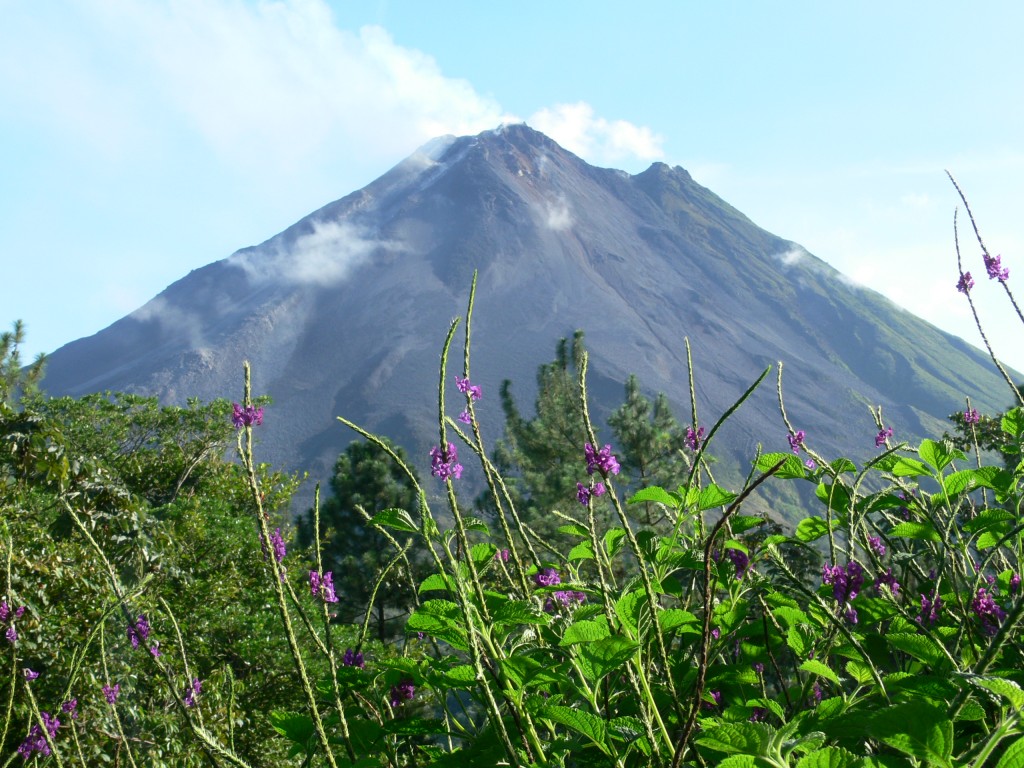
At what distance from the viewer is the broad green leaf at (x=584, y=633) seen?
3.21ft

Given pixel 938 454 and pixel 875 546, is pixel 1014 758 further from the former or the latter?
pixel 875 546

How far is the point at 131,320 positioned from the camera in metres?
167

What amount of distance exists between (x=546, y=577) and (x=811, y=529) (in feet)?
2.13

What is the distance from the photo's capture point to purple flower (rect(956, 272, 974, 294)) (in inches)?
100.0

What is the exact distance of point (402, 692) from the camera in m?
1.81

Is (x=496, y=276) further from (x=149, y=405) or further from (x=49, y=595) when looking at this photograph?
(x=49, y=595)

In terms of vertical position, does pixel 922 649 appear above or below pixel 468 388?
below

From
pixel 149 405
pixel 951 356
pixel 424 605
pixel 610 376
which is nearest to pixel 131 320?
pixel 610 376

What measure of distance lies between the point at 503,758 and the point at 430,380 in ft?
447

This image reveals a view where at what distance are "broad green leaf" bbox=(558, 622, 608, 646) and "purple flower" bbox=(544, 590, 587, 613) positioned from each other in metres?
0.53

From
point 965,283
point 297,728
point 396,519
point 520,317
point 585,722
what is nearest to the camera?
point 585,722

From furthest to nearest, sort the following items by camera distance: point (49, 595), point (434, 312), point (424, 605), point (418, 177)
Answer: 1. point (418, 177)
2. point (434, 312)
3. point (49, 595)
4. point (424, 605)

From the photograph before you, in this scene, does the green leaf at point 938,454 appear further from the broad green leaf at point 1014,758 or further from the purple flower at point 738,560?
the broad green leaf at point 1014,758

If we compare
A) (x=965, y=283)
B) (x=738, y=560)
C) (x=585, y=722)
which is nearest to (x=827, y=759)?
(x=585, y=722)
